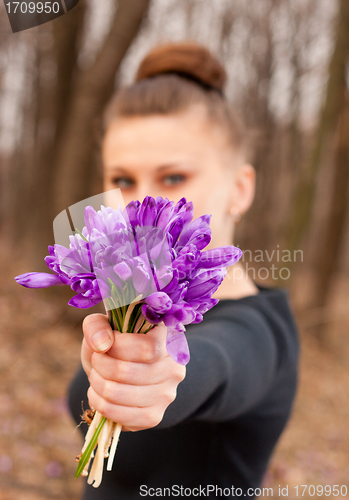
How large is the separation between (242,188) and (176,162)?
435 mm

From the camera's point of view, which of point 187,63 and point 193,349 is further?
point 187,63

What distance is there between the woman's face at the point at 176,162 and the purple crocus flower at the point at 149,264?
31.2 inches

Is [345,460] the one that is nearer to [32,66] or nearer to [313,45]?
[313,45]

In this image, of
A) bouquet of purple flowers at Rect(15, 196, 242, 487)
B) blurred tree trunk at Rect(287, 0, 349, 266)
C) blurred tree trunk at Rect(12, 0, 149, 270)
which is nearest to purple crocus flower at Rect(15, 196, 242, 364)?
bouquet of purple flowers at Rect(15, 196, 242, 487)

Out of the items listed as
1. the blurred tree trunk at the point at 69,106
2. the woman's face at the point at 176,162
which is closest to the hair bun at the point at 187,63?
the woman's face at the point at 176,162

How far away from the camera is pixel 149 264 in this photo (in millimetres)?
379

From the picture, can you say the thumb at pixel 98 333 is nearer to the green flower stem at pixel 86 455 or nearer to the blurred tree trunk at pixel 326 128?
the green flower stem at pixel 86 455

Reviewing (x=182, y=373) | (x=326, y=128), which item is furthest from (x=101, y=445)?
(x=326, y=128)

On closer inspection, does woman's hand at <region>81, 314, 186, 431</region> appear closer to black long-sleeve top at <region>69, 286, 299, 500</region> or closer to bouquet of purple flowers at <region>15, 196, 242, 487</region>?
bouquet of purple flowers at <region>15, 196, 242, 487</region>

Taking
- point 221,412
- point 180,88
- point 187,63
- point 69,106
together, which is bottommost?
point 221,412

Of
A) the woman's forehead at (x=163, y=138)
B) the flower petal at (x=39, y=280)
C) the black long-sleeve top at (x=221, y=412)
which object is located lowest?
the black long-sleeve top at (x=221, y=412)

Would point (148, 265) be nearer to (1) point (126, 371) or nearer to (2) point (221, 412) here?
(1) point (126, 371)

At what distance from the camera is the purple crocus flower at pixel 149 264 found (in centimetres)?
37

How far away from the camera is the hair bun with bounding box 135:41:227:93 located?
5.21 feet
